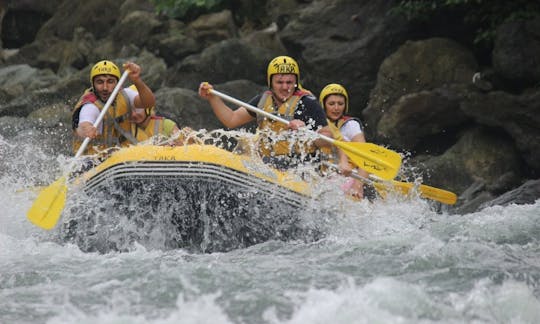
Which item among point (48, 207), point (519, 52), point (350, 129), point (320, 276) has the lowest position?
point (320, 276)

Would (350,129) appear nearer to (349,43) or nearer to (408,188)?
(408,188)

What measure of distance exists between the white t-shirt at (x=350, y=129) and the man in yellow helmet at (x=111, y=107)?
1816 millimetres

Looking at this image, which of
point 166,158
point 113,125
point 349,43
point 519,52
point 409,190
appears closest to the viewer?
point 166,158

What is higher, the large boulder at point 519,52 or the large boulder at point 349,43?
the large boulder at point 349,43

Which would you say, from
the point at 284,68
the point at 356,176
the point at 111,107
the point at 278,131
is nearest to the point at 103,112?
the point at 111,107

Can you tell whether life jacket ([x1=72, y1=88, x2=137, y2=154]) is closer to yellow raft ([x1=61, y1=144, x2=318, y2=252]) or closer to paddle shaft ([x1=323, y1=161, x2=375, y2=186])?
yellow raft ([x1=61, y1=144, x2=318, y2=252])

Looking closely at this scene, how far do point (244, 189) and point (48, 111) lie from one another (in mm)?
8502

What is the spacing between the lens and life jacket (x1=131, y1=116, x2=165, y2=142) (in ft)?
29.3

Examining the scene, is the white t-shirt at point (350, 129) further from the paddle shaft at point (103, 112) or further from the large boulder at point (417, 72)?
the large boulder at point (417, 72)

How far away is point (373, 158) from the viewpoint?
8195 millimetres

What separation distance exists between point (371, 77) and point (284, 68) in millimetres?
4684

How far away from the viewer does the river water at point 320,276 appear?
5.47m

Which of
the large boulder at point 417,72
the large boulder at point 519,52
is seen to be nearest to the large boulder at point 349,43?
the large boulder at point 417,72

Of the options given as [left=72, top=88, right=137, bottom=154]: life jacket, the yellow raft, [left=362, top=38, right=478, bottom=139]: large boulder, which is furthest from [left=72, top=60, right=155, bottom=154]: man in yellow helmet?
[left=362, top=38, right=478, bottom=139]: large boulder
